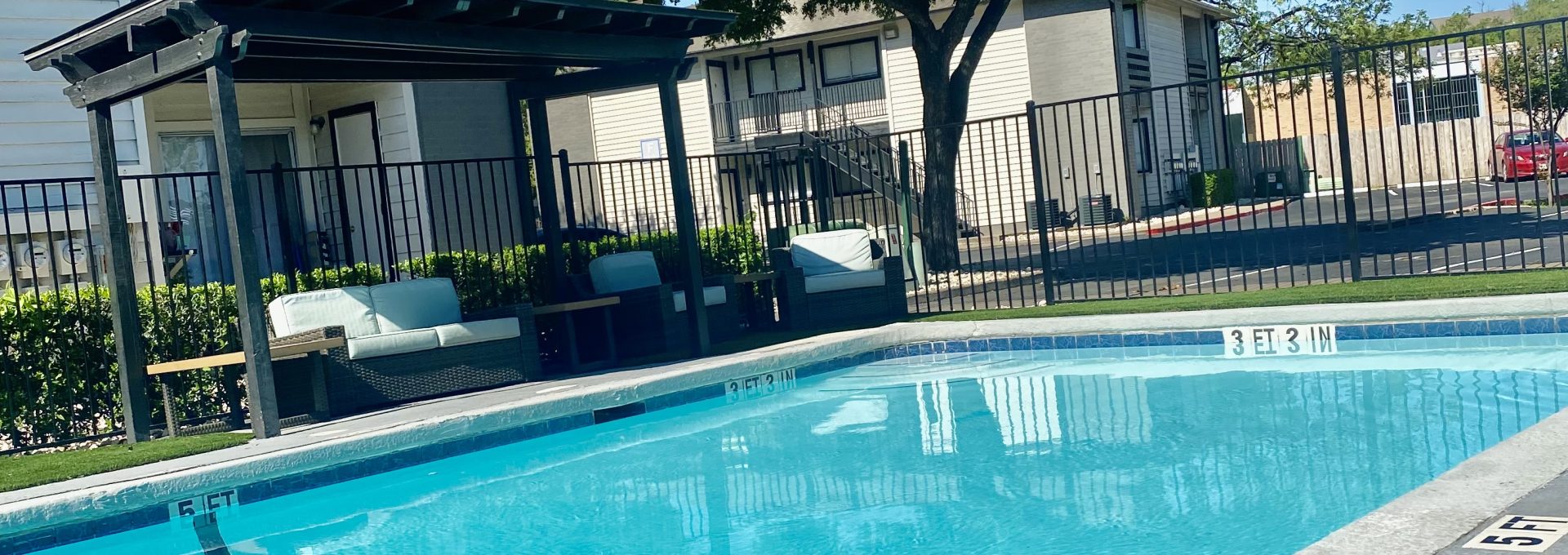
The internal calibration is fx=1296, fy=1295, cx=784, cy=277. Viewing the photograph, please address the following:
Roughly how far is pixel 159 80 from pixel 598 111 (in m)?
25.5

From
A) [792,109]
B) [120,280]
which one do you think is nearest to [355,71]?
[120,280]

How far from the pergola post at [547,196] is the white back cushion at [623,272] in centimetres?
28

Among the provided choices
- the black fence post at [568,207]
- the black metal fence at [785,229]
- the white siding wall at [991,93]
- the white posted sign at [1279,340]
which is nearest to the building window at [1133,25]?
the black metal fence at [785,229]

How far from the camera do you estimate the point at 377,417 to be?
7875 mm

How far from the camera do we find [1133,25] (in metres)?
30.2

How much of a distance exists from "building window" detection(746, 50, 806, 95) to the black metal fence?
60cm

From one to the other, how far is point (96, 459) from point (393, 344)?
6.30ft

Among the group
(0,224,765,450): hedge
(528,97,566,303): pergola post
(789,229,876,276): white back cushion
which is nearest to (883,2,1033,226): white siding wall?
(789,229,876,276): white back cushion

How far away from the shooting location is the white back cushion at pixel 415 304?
8977mm

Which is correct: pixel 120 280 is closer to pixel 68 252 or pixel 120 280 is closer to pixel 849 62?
pixel 68 252

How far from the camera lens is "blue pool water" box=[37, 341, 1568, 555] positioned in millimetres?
5141

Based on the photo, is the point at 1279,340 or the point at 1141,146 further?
the point at 1141,146

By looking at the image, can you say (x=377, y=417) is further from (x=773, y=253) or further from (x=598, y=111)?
(x=598, y=111)

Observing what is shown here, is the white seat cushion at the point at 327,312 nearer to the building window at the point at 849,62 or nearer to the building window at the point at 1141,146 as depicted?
the building window at the point at 849,62
